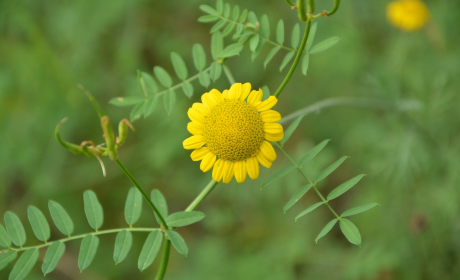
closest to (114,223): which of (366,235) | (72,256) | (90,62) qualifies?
(72,256)

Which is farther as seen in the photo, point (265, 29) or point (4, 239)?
point (265, 29)

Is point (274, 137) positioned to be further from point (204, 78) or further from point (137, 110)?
point (137, 110)

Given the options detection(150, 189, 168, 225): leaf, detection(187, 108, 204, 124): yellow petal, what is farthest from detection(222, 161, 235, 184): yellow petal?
detection(150, 189, 168, 225): leaf

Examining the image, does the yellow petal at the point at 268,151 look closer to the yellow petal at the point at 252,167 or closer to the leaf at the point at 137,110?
the yellow petal at the point at 252,167

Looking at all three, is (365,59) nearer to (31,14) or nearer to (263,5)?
(263,5)

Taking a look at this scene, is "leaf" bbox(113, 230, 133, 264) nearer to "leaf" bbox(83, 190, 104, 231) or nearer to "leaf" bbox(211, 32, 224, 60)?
"leaf" bbox(83, 190, 104, 231)

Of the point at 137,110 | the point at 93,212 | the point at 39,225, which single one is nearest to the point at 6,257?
the point at 39,225
